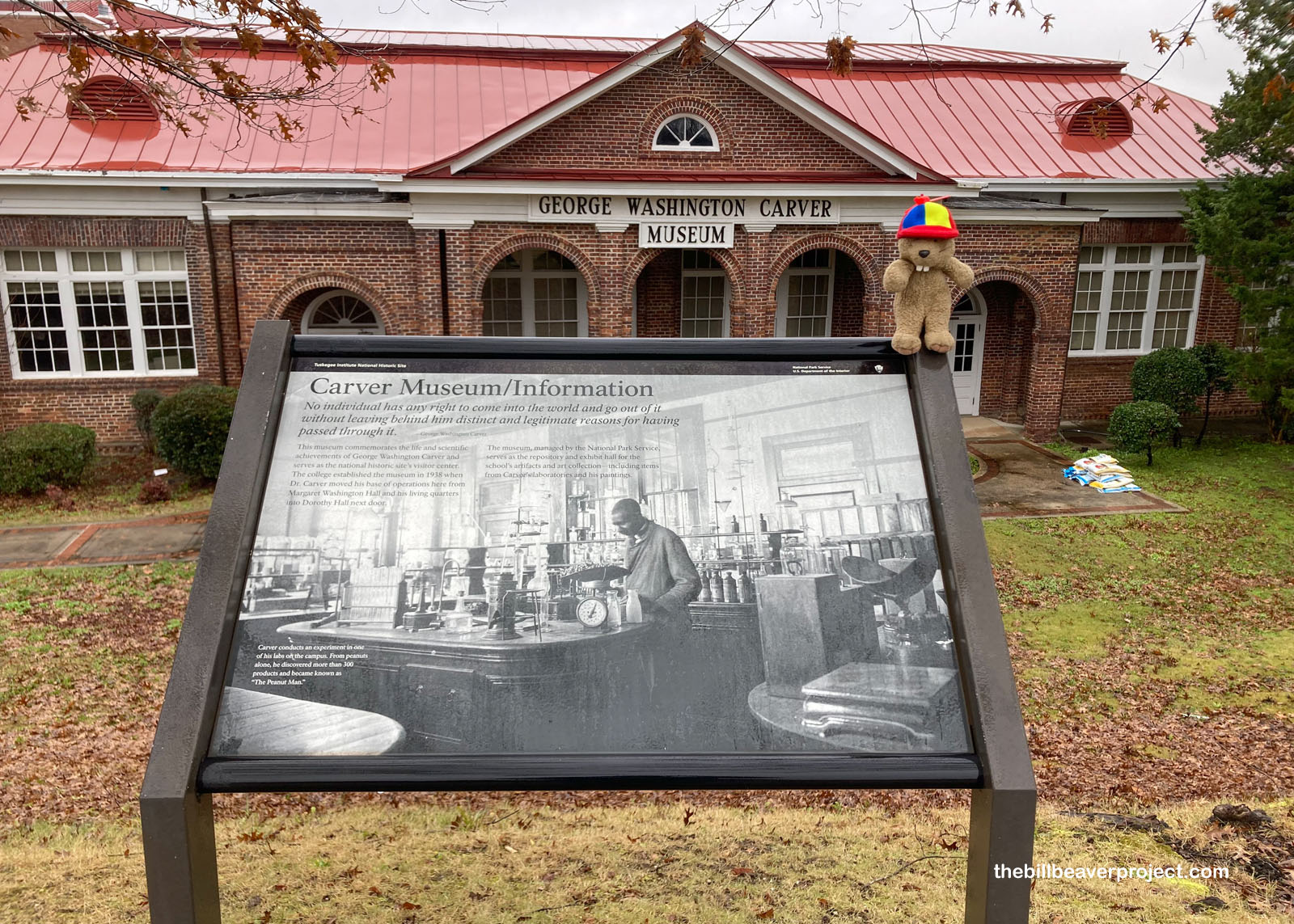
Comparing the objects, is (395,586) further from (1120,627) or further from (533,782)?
(1120,627)

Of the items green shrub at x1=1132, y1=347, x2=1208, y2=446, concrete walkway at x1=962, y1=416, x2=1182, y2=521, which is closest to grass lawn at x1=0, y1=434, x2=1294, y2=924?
concrete walkway at x1=962, y1=416, x2=1182, y2=521

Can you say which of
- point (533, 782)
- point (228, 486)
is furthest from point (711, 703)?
point (228, 486)

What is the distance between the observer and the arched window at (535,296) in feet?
54.5

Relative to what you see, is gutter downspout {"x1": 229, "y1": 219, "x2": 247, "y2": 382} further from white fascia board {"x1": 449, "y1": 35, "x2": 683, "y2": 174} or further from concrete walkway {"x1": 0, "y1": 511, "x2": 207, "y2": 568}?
concrete walkway {"x1": 0, "y1": 511, "x2": 207, "y2": 568}

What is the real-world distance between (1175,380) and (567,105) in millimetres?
10953

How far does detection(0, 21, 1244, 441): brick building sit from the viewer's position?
14.4 meters

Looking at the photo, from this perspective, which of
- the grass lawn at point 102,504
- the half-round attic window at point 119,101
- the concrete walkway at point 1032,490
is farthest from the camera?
the half-round attic window at point 119,101

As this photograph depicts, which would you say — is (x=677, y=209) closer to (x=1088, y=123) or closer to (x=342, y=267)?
(x=342, y=267)

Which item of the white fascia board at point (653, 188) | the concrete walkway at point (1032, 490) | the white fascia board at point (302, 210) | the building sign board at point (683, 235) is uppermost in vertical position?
the white fascia board at point (653, 188)

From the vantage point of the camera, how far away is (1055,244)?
16.2 m

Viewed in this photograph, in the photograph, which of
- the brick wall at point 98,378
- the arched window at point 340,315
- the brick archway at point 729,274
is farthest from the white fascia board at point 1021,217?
the brick wall at point 98,378

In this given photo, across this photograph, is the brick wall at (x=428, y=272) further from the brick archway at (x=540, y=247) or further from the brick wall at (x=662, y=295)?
the brick wall at (x=662, y=295)

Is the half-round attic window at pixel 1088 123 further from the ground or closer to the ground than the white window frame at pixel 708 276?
further from the ground

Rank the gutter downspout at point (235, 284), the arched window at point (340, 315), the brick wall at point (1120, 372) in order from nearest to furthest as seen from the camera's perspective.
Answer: the gutter downspout at point (235, 284) → the arched window at point (340, 315) → the brick wall at point (1120, 372)
